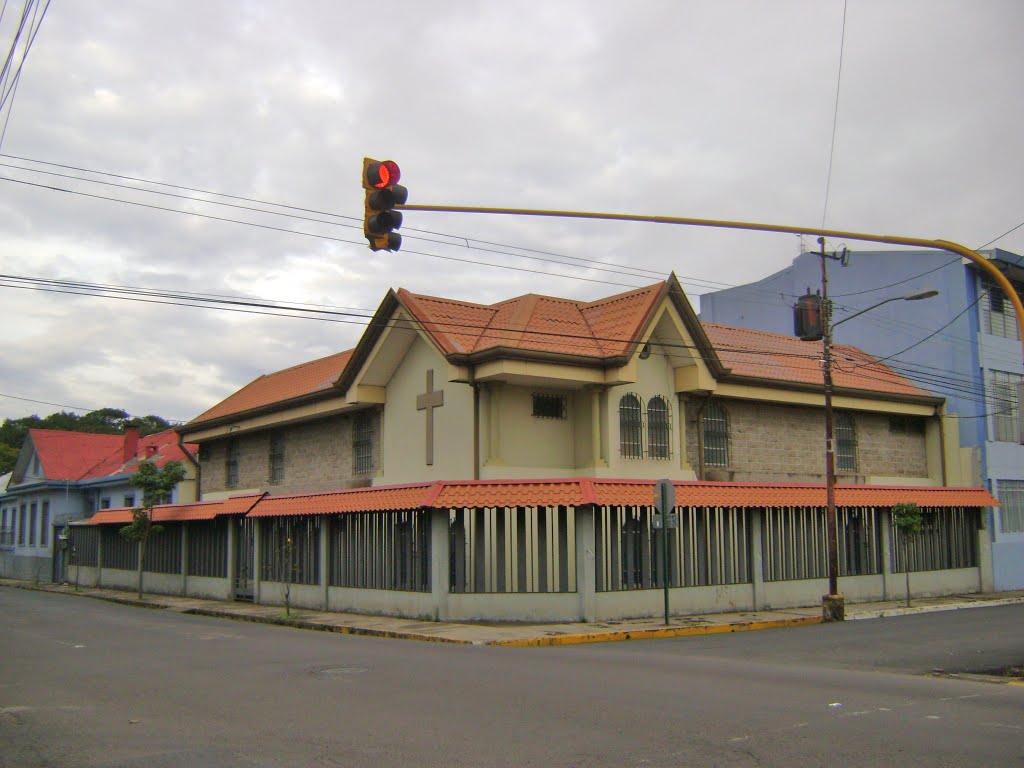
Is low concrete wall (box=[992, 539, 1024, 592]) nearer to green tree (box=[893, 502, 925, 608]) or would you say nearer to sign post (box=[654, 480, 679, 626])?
green tree (box=[893, 502, 925, 608])

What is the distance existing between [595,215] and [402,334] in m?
13.9

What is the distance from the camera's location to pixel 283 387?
3203 cm

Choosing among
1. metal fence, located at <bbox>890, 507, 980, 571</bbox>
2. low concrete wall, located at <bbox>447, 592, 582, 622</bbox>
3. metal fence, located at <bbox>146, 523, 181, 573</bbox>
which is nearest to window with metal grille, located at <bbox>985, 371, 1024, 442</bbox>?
metal fence, located at <bbox>890, 507, 980, 571</bbox>

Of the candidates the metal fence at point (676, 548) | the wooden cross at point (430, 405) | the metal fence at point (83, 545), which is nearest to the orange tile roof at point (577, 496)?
the metal fence at point (676, 548)

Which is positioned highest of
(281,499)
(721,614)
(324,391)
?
(324,391)

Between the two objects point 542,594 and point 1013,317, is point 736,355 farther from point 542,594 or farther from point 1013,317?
point 1013,317

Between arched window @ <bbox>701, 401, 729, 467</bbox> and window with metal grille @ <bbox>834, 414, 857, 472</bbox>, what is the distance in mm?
5007

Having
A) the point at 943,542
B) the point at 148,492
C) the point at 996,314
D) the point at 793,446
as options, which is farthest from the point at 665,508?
→ the point at 148,492

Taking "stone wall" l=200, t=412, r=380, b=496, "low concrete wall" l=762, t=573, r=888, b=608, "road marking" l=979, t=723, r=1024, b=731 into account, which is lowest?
"low concrete wall" l=762, t=573, r=888, b=608

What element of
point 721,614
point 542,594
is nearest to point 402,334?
point 542,594

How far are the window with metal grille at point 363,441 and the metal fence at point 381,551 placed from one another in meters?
2.98

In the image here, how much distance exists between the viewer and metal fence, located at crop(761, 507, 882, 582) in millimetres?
24344

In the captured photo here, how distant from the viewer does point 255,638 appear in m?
18.5

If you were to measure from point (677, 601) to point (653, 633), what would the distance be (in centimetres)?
325
